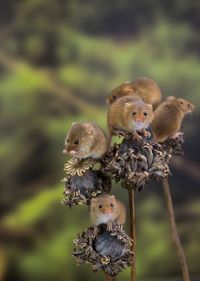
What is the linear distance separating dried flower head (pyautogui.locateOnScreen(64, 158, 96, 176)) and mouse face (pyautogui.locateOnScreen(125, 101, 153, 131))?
0.21 feet

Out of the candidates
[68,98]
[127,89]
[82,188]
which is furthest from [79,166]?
[68,98]

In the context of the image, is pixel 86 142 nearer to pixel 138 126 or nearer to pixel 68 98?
pixel 138 126

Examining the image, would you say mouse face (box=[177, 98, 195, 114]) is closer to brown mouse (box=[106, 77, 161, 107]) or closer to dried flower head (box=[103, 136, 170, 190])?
brown mouse (box=[106, 77, 161, 107])

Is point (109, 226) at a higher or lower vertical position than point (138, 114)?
lower

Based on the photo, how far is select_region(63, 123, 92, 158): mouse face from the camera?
1.79 ft

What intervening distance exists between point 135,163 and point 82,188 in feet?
0.23

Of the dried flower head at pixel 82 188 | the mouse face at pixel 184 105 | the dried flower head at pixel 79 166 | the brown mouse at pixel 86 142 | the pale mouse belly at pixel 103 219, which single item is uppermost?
the mouse face at pixel 184 105

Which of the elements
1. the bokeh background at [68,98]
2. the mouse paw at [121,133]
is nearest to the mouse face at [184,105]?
the mouse paw at [121,133]

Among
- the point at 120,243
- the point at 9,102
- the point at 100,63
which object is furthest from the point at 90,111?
the point at 120,243

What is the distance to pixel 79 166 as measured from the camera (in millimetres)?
541

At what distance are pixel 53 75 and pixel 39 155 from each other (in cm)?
26

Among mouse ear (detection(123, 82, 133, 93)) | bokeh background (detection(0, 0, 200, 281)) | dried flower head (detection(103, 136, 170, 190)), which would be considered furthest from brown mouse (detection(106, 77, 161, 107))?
bokeh background (detection(0, 0, 200, 281))

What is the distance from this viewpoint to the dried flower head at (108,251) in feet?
1.69

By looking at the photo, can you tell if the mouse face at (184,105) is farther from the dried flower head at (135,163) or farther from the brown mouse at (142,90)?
the dried flower head at (135,163)
